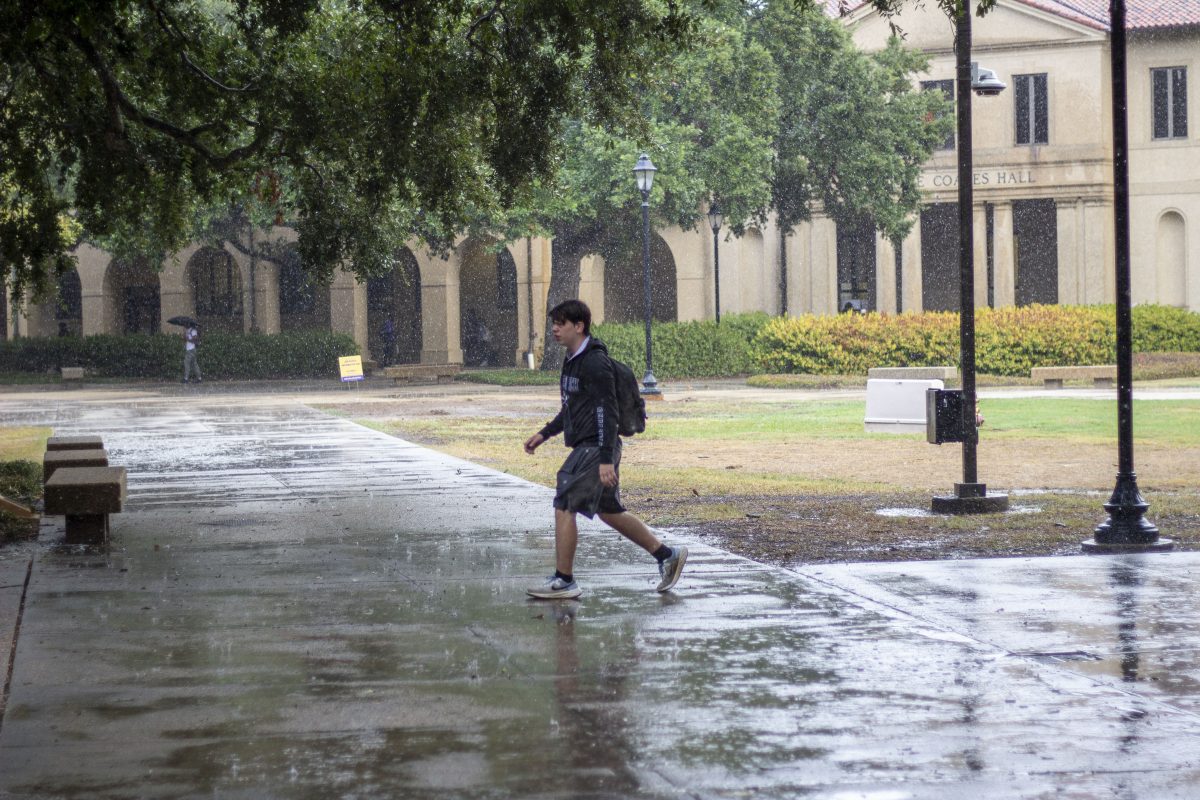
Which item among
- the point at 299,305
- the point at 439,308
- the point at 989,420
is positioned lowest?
the point at 989,420

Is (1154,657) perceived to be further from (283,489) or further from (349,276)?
(349,276)

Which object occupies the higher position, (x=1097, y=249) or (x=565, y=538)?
(x=1097, y=249)

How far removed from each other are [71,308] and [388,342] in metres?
11.2

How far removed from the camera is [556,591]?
8664 mm

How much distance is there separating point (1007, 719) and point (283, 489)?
9.78 m

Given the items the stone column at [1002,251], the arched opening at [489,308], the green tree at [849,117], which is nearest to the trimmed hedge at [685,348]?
the green tree at [849,117]

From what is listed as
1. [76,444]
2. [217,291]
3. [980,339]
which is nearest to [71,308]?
[217,291]

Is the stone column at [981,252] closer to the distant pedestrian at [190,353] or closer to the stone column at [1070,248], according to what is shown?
the stone column at [1070,248]

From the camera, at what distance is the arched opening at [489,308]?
53.3 meters

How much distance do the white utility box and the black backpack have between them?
1276cm

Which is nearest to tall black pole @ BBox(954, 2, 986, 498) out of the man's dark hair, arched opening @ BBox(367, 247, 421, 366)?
the man's dark hair

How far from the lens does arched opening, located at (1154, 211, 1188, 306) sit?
46.4 meters

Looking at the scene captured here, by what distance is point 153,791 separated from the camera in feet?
17.0

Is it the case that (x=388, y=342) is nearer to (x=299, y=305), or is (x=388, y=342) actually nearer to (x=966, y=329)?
(x=299, y=305)
